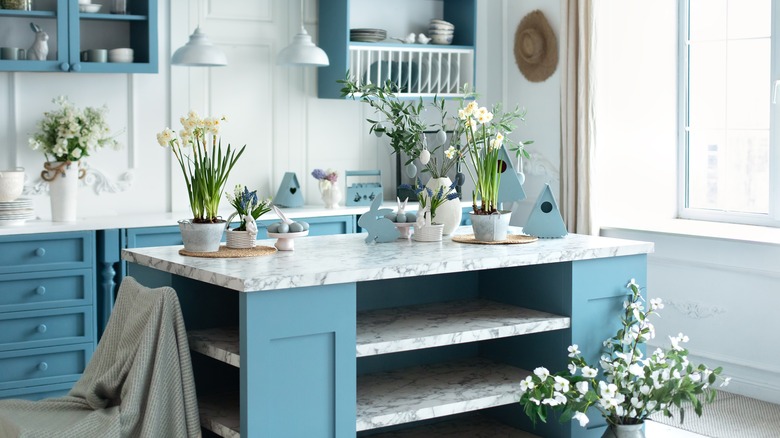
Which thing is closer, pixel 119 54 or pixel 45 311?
pixel 45 311

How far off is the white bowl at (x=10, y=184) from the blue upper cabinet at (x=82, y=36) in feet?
1.71

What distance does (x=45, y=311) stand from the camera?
4.72m

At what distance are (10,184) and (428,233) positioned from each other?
2.27 metres

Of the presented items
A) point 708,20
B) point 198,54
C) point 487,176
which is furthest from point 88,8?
point 708,20

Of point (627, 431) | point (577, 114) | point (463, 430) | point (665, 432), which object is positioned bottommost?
point (665, 432)

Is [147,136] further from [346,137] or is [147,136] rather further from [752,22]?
[752,22]

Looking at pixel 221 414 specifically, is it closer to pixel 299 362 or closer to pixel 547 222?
pixel 299 362

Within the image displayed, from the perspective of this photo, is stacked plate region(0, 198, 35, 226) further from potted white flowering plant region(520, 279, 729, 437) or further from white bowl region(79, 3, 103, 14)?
potted white flowering plant region(520, 279, 729, 437)

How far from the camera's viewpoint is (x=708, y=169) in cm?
586

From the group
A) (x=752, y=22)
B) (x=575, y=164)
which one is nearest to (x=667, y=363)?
(x=575, y=164)

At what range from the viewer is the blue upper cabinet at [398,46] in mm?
5859

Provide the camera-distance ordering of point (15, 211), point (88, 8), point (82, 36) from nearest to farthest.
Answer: point (15, 211) → point (88, 8) → point (82, 36)

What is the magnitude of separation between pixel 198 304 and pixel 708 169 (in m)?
3.61

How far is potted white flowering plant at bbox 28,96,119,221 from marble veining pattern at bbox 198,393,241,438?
203cm
